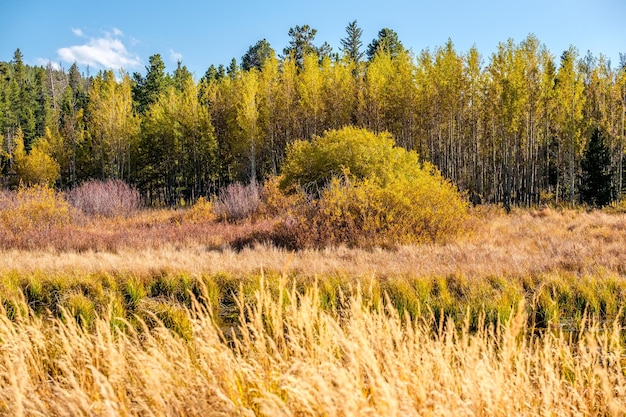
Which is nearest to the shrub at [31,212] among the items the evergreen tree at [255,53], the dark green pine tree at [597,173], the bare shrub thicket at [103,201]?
the bare shrub thicket at [103,201]

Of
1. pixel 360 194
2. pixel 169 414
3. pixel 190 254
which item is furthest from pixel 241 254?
pixel 169 414

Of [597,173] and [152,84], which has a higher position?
[152,84]

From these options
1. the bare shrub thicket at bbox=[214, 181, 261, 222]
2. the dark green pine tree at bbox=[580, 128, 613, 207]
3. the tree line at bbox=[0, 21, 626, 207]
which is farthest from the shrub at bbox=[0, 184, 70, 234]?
the dark green pine tree at bbox=[580, 128, 613, 207]

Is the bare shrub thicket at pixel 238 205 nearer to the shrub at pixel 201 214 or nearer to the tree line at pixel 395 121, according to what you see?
the shrub at pixel 201 214

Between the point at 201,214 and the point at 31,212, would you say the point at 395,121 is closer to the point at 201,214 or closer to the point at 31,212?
the point at 201,214

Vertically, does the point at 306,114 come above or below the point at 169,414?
above

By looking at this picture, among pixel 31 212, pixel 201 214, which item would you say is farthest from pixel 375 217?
pixel 31 212

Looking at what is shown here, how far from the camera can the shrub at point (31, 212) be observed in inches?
577

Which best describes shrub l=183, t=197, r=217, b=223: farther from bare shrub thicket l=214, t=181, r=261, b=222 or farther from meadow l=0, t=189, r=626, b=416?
meadow l=0, t=189, r=626, b=416

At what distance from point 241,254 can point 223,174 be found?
2798 cm

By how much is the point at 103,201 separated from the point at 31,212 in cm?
627

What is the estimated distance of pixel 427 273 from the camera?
26.3ft

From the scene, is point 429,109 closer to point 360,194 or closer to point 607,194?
point 607,194

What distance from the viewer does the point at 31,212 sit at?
15406 mm
